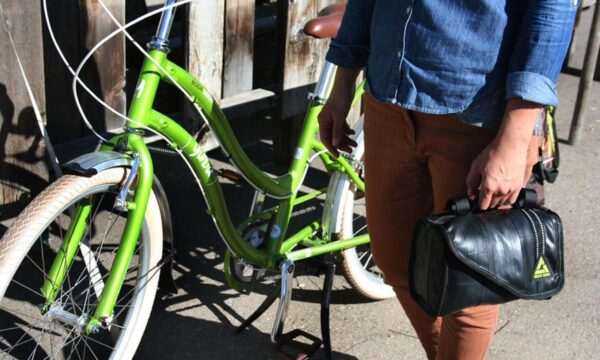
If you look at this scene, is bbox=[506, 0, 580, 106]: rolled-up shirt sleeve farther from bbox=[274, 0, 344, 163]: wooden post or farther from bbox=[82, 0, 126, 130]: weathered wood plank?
bbox=[274, 0, 344, 163]: wooden post

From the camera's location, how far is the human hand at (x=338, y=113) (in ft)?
8.55

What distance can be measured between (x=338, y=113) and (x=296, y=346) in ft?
3.50

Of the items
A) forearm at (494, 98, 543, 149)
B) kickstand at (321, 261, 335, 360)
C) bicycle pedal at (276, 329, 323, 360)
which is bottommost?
bicycle pedal at (276, 329, 323, 360)

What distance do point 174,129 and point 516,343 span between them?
1.66 m

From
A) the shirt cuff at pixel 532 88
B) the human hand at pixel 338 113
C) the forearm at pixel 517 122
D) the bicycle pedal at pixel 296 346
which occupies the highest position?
the shirt cuff at pixel 532 88

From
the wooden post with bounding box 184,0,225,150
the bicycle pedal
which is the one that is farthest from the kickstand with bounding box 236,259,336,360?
the wooden post with bounding box 184,0,225,150

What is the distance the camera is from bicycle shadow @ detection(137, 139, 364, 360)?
334 centimetres

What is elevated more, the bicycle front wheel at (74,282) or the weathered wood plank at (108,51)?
the weathered wood plank at (108,51)

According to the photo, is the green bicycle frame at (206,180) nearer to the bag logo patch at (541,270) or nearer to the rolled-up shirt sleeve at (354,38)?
the rolled-up shirt sleeve at (354,38)

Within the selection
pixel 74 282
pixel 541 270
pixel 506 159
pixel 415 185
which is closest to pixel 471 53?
pixel 506 159

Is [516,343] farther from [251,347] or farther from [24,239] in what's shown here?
[24,239]

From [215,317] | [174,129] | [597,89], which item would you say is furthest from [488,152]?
[597,89]

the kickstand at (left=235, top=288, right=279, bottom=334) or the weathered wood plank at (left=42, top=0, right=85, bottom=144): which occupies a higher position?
the weathered wood plank at (left=42, top=0, right=85, bottom=144)

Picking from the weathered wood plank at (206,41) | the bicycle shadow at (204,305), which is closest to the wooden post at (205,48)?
the weathered wood plank at (206,41)
